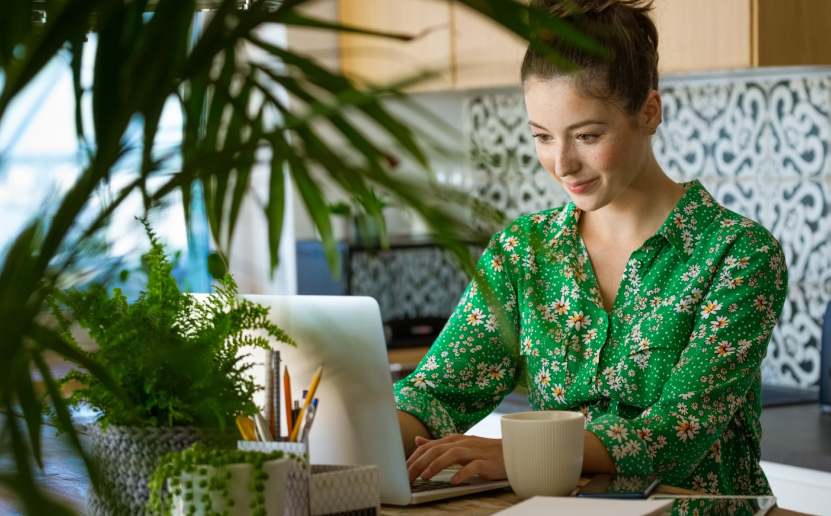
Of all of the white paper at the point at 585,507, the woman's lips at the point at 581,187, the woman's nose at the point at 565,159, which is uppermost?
the woman's nose at the point at 565,159

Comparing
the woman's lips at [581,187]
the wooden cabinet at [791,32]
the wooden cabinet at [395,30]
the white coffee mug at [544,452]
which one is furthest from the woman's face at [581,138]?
the wooden cabinet at [395,30]

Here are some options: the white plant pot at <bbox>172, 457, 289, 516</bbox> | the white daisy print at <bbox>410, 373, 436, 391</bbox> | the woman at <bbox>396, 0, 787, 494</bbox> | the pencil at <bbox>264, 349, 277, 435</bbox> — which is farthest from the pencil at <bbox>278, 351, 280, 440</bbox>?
the white daisy print at <bbox>410, 373, 436, 391</bbox>

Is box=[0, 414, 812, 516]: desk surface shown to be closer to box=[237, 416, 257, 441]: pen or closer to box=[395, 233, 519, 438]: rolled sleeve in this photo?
box=[237, 416, 257, 441]: pen

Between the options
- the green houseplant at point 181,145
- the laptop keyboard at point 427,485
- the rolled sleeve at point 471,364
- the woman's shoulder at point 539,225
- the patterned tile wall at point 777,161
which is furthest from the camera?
the patterned tile wall at point 777,161

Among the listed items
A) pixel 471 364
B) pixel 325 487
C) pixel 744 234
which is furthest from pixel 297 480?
pixel 744 234

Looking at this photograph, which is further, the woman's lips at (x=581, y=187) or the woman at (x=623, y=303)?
the woman's lips at (x=581, y=187)

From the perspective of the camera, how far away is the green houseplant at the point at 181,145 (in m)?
0.43

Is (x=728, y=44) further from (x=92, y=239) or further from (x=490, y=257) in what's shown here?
(x=92, y=239)

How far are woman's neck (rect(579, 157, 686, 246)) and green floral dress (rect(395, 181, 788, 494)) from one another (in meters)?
0.03

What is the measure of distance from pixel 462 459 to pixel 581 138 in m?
0.54

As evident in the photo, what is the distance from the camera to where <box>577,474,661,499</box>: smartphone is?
1.01 m

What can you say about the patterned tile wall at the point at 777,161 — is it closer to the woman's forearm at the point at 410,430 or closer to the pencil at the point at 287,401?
the woman's forearm at the point at 410,430

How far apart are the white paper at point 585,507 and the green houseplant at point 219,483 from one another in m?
0.23

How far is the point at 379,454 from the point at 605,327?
1.82 ft
